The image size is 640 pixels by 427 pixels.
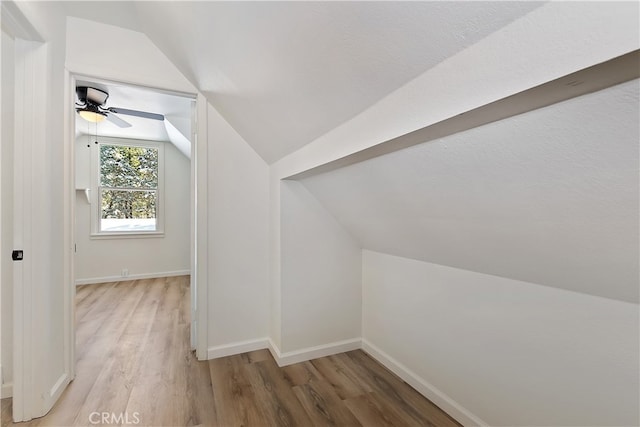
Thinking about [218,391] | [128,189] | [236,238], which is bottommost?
[218,391]

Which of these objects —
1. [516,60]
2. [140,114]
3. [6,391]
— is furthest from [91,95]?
[516,60]

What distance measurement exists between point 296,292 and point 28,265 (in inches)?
60.5

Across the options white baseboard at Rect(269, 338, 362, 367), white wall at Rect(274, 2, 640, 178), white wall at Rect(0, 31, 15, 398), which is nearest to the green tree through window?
white wall at Rect(0, 31, 15, 398)

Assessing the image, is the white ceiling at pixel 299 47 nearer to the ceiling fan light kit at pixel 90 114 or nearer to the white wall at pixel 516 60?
the white wall at pixel 516 60

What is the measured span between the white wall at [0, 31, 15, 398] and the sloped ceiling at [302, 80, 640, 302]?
6.35 ft

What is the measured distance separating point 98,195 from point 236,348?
155 inches

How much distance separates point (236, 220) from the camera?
226 cm

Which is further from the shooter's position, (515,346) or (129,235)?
(129,235)

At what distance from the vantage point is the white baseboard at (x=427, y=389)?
59.2 inches

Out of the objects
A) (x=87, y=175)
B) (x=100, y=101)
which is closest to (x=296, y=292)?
(x=100, y=101)

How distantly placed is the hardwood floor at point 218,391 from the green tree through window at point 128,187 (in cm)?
266

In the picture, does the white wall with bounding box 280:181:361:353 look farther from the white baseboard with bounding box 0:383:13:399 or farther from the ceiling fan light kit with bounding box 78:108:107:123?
the ceiling fan light kit with bounding box 78:108:107:123

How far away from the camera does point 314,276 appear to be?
2225mm

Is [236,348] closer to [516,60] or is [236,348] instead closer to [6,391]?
[6,391]
